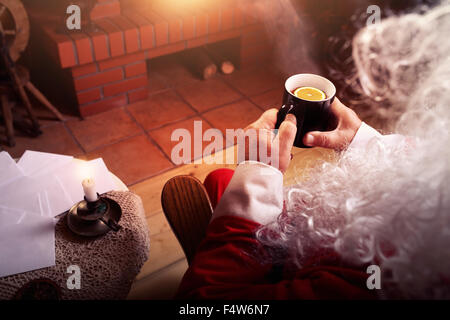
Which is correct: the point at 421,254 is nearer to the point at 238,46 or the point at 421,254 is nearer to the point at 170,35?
the point at 170,35

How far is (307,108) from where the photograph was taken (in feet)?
2.71

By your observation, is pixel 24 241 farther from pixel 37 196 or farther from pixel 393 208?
pixel 393 208

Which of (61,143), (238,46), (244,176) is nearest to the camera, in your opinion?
(244,176)

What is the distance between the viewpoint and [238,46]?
2447mm

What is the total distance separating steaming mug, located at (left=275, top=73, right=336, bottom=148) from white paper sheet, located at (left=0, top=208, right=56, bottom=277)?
2.17 feet

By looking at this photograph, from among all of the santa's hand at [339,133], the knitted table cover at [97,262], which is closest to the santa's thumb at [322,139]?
the santa's hand at [339,133]

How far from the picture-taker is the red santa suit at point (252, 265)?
0.52 metres

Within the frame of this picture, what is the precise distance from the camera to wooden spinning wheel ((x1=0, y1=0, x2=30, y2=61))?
5.28ft

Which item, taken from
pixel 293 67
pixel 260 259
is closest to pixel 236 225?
pixel 260 259

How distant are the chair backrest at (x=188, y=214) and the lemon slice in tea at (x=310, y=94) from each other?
0.35 meters

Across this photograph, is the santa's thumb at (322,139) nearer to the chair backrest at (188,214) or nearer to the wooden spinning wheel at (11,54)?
the chair backrest at (188,214)

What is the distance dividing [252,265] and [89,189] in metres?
0.47

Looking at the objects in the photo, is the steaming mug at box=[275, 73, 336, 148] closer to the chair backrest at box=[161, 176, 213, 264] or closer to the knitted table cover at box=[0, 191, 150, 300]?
the chair backrest at box=[161, 176, 213, 264]
